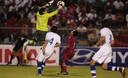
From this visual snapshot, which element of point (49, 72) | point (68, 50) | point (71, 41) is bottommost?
point (49, 72)

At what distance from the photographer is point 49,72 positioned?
59.7 feet

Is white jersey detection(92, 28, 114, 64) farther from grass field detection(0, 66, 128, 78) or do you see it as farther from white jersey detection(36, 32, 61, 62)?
grass field detection(0, 66, 128, 78)

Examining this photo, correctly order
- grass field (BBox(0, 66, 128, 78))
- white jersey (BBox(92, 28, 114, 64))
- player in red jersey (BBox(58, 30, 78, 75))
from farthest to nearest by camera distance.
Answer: player in red jersey (BBox(58, 30, 78, 75)) → grass field (BBox(0, 66, 128, 78)) → white jersey (BBox(92, 28, 114, 64))

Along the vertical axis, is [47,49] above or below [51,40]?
below

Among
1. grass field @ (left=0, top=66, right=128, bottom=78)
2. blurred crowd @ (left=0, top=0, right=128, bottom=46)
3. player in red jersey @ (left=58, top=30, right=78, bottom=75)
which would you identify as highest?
blurred crowd @ (left=0, top=0, right=128, bottom=46)

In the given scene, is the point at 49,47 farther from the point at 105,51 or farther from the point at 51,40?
the point at 105,51

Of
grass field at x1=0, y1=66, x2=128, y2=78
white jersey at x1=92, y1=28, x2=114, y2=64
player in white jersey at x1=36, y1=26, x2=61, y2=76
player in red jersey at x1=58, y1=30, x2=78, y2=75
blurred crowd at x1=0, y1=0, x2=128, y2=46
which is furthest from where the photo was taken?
blurred crowd at x1=0, y1=0, x2=128, y2=46

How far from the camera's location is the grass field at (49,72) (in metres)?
16.7

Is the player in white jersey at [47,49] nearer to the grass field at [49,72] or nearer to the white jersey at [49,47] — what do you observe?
the white jersey at [49,47]

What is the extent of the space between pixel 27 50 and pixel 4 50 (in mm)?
1124

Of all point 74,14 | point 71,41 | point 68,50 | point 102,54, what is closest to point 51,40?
point 71,41

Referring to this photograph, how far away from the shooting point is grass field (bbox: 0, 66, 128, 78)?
54.8 feet

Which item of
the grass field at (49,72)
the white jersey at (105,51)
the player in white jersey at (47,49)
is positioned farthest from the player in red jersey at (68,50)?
the white jersey at (105,51)

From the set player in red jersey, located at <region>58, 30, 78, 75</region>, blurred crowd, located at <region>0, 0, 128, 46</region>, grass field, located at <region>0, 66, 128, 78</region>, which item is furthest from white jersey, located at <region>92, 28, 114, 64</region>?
blurred crowd, located at <region>0, 0, 128, 46</region>
